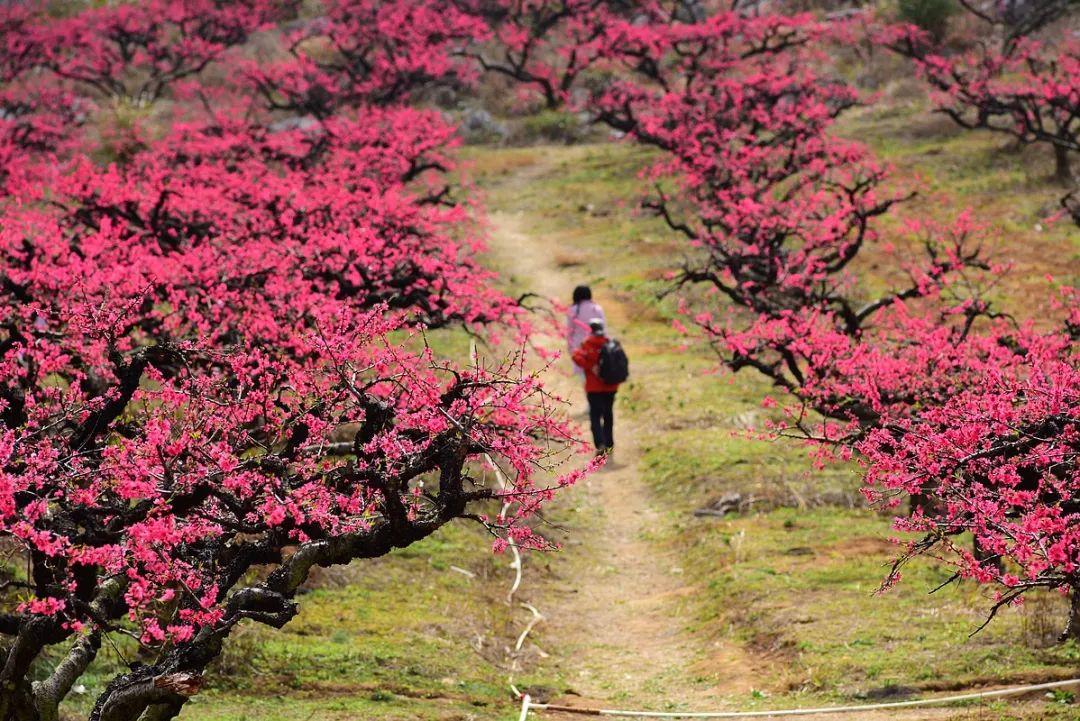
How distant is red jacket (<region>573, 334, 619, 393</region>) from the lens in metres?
19.1

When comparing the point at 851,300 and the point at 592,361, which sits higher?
the point at 592,361

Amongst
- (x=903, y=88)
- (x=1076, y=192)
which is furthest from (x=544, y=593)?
(x=903, y=88)

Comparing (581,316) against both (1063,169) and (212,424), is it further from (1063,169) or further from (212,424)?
(1063,169)

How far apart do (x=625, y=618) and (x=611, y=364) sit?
15.2 ft

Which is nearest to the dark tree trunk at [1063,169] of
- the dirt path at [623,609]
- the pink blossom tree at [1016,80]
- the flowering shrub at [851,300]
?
the pink blossom tree at [1016,80]

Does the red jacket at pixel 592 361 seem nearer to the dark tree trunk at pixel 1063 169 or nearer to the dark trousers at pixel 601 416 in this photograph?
the dark trousers at pixel 601 416

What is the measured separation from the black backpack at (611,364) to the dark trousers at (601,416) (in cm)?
41

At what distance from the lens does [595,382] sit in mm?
19109

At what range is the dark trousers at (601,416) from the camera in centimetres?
1925

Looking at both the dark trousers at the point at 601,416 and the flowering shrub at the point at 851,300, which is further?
the dark trousers at the point at 601,416

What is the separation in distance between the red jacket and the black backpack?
0.23m

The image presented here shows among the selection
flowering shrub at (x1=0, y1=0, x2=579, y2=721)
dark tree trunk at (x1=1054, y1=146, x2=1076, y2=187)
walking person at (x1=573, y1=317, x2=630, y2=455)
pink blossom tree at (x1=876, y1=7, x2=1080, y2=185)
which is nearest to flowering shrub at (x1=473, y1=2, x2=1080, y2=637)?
pink blossom tree at (x1=876, y1=7, x2=1080, y2=185)

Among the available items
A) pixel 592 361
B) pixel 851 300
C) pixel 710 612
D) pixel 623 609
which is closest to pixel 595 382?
pixel 592 361

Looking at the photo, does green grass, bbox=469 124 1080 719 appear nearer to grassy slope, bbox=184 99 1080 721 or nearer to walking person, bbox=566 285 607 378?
grassy slope, bbox=184 99 1080 721
